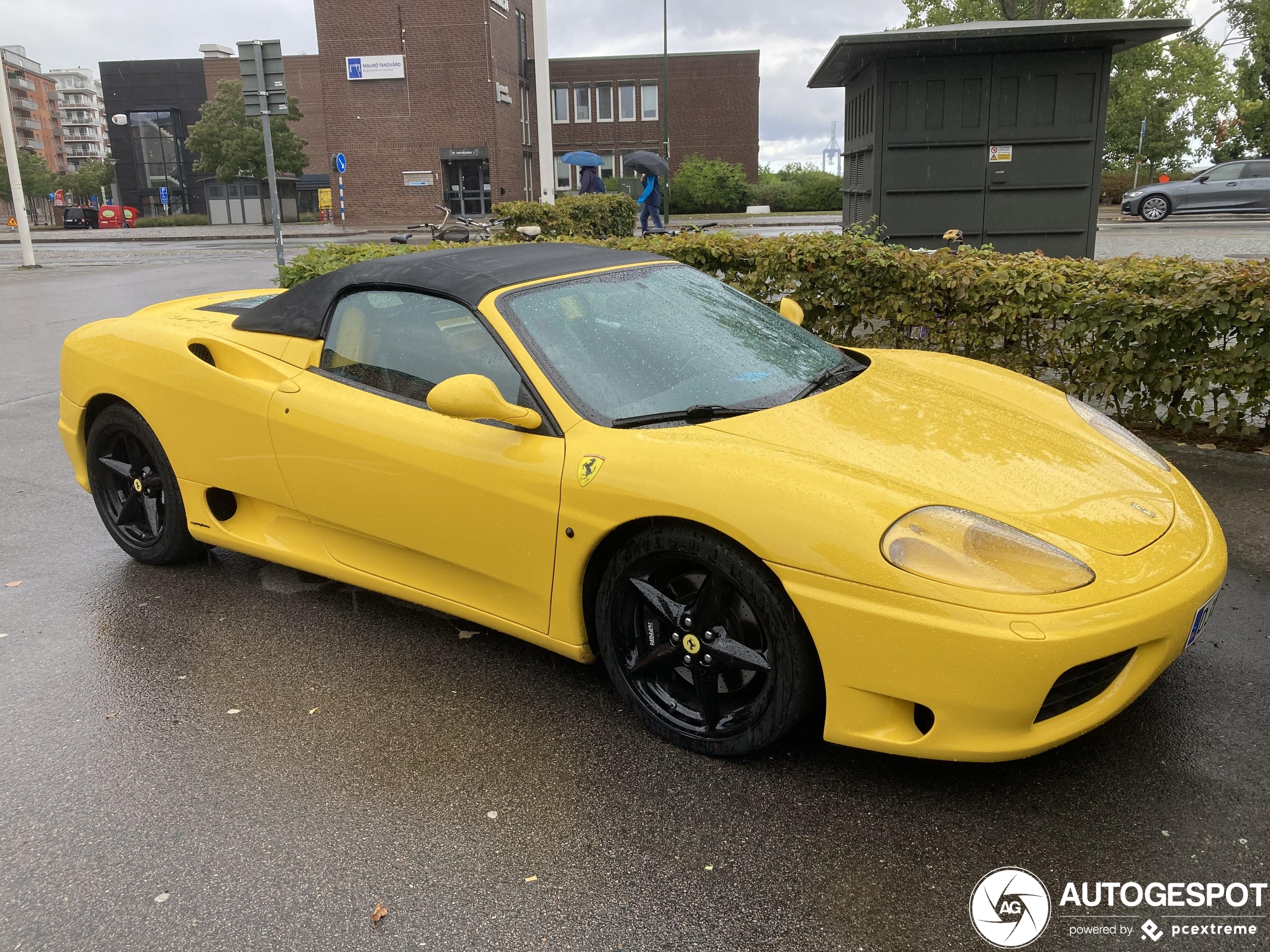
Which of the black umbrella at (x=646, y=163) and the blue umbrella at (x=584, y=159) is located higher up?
the blue umbrella at (x=584, y=159)

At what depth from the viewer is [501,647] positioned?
12.6 feet

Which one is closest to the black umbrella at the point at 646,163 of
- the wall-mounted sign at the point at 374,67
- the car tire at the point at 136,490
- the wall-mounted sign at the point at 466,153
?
the car tire at the point at 136,490

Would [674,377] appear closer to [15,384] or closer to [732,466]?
[732,466]

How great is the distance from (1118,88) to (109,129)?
2440 inches

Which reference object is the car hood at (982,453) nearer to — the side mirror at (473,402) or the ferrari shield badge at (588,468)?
the ferrari shield badge at (588,468)

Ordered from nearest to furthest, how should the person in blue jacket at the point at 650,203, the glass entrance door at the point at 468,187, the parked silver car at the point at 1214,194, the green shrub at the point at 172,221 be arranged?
the person in blue jacket at the point at 650,203 < the parked silver car at the point at 1214,194 < the glass entrance door at the point at 468,187 < the green shrub at the point at 172,221

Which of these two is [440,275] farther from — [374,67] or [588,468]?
[374,67]

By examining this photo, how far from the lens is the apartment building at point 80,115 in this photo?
166 meters

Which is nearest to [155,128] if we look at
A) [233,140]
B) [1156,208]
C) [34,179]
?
[233,140]

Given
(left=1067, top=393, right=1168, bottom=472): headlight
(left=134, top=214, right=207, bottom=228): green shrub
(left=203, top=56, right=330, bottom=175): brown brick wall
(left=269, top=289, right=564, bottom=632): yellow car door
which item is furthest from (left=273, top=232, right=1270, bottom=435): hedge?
(left=203, top=56, right=330, bottom=175): brown brick wall

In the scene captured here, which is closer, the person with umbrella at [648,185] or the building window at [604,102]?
the person with umbrella at [648,185]

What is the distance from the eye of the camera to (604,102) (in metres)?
55.7

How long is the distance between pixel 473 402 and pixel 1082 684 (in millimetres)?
1850

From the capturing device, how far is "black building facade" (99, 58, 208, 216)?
67.4m
